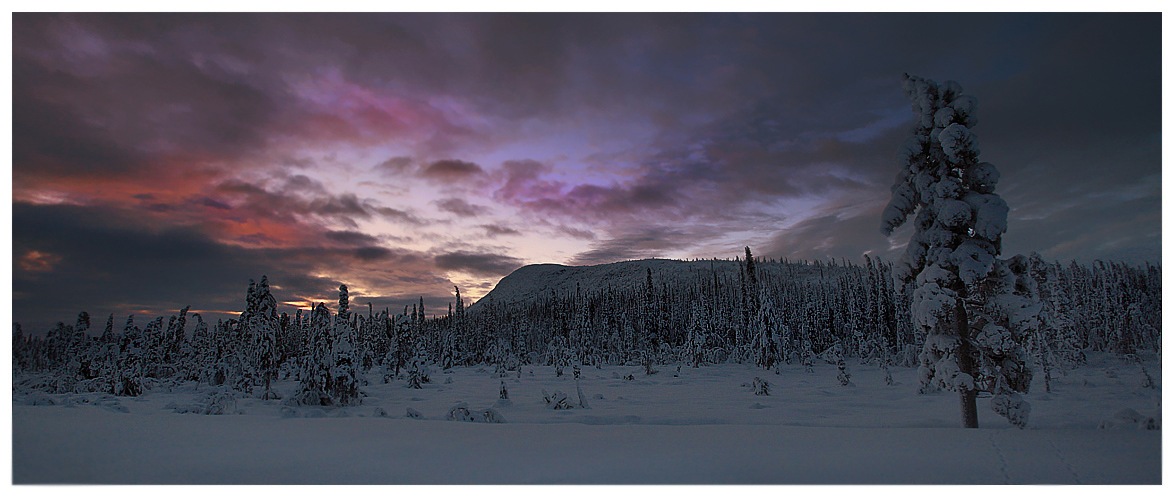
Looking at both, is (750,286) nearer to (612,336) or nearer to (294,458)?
(612,336)

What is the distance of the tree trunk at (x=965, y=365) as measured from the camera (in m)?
9.24

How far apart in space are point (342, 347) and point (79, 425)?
10.2 metres

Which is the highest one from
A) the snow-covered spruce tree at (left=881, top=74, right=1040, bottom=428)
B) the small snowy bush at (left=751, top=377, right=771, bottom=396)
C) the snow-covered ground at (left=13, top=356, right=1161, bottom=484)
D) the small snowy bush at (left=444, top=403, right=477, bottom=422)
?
the snow-covered spruce tree at (left=881, top=74, right=1040, bottom=428)

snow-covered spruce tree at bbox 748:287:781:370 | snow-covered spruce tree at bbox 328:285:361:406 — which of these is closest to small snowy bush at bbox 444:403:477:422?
snow-covered spruce tree at bbox 328:285:361:406

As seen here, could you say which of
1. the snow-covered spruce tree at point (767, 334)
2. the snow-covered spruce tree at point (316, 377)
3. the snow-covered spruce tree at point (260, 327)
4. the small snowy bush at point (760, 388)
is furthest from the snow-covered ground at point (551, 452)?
the snow-covered spruce tree at point (767, 334)

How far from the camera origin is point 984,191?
31.1 ft

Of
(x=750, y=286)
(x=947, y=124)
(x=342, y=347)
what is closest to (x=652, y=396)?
(x=342, y=347)

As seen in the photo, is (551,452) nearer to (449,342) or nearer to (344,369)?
(344,369)

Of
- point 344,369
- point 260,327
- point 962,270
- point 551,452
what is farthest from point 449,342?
point 962,270

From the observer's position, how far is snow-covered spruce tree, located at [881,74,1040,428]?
8.95 meters

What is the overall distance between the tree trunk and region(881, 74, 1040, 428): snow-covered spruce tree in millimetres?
20

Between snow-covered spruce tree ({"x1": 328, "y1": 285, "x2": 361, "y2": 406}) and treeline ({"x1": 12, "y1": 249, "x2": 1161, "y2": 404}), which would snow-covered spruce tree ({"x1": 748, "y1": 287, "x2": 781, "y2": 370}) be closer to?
treeline ({"x1": 12, "y1": 249, "x2": 1161, "y2": 404})

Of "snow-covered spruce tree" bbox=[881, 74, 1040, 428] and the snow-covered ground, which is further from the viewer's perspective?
"snow-covered spruce tree" bbox=[881, 74, 1040, 428]

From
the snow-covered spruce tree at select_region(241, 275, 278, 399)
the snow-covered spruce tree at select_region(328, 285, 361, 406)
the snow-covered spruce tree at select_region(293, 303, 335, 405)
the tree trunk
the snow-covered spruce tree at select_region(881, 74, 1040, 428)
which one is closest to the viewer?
the snow-covered spruce tree at select_region(881, 74, 1040, 428)
